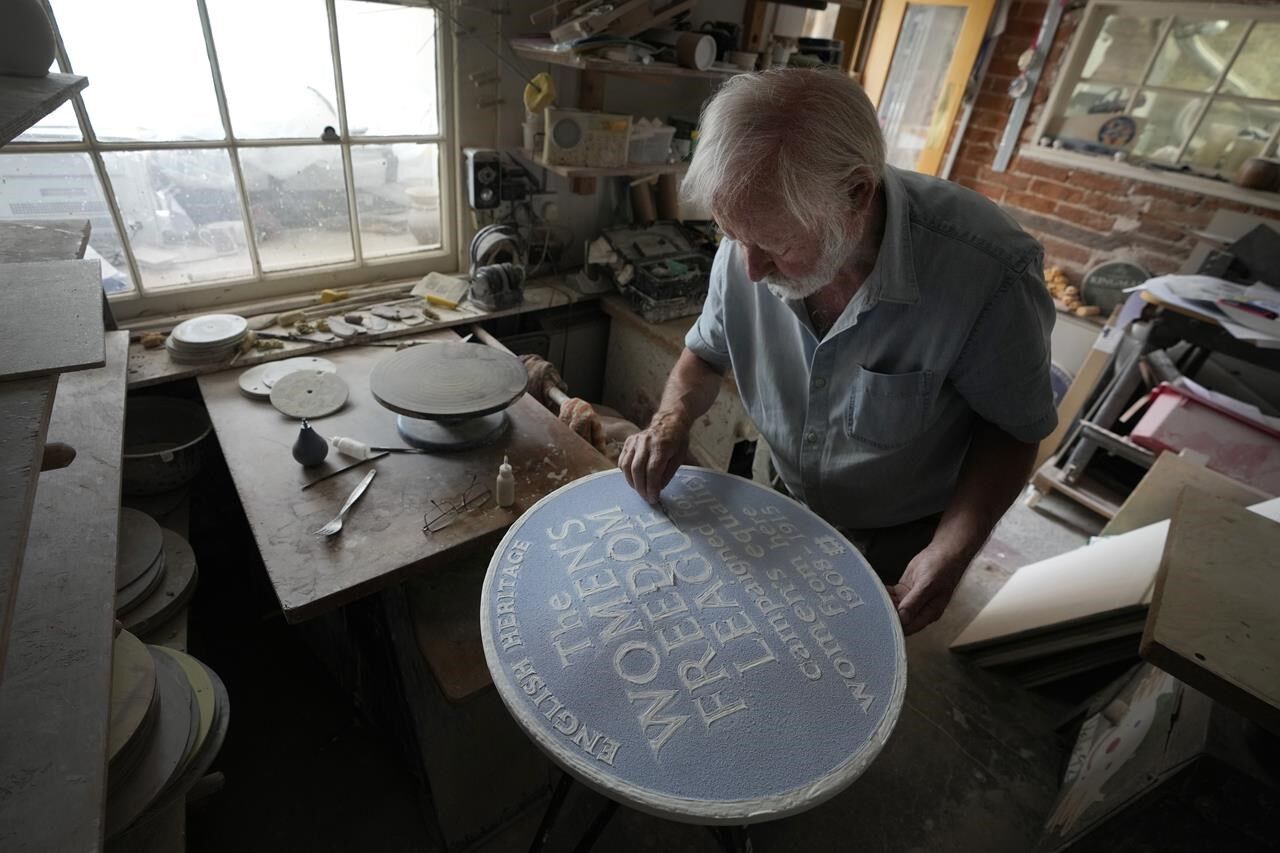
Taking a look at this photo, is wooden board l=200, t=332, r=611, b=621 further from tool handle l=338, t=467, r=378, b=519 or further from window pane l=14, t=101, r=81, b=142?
window pane l=14, t=101, r=81, b=142

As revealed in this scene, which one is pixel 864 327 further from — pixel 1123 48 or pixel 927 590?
pixel 1123 48

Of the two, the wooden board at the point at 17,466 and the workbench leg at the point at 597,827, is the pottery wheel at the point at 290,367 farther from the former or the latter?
the workbench leg at the point at 597,827

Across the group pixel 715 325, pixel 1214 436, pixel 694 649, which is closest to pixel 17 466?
pixel 694 649

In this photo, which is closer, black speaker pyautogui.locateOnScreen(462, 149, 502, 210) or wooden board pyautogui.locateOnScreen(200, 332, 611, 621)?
wooden board pyautogui.locateOnScreen(200, 332, 611, 621)

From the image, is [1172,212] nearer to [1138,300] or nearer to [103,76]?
[1138,300]

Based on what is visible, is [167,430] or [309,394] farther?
[167,430]

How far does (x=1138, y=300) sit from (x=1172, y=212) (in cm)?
92

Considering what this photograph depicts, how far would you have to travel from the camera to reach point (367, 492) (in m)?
1.56

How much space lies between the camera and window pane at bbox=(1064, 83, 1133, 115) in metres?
3.38

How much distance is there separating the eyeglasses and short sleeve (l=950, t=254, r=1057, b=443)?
1.16 metres

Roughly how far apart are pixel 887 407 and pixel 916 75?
3923mm

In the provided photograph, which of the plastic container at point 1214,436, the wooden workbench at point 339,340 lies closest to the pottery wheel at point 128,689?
the wooden workbench at point 339,340

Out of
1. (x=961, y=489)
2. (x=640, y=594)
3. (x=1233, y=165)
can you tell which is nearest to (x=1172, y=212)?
(x=1233, y=165)

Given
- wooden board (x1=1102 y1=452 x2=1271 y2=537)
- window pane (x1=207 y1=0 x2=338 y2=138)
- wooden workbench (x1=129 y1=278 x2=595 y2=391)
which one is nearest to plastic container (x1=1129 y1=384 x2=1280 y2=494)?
wooden board (x1=1102 y1=452 x2=1271 y2=537)
